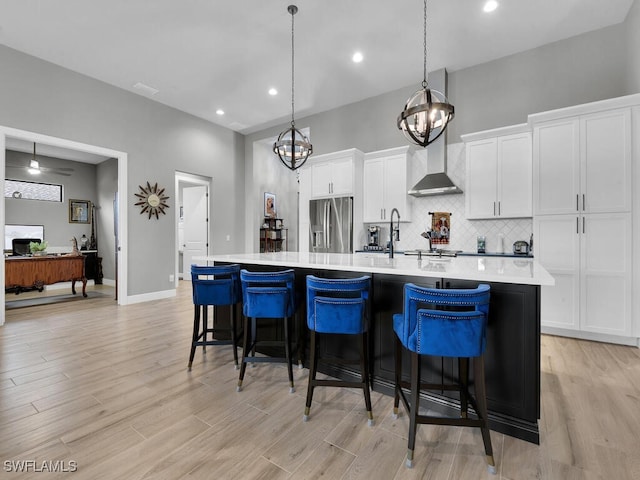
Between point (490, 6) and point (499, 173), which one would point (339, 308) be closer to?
point (499, 173)

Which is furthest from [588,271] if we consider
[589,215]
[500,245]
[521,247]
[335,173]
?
[335,173]

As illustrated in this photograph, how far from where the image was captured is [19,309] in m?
4.76

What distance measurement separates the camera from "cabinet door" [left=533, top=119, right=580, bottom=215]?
3371 mm

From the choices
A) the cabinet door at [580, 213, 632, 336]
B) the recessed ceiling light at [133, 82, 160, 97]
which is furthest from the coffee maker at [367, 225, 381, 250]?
the recessed ceiling light at [133, 82, 160, 97]

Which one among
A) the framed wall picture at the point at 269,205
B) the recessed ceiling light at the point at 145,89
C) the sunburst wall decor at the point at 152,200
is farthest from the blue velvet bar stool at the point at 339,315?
the framed wall picture at the point at 269,205

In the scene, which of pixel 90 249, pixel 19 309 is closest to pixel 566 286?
pixel 19 309

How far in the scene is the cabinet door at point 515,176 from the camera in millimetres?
3908

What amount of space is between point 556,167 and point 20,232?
31.4 feet

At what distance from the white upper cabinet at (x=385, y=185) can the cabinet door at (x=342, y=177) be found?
297mm

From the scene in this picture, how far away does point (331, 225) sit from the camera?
5254 mm

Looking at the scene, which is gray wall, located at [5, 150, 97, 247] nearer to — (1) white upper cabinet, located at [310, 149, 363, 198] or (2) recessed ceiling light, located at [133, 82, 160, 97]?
(2) recessed ceiling light, located at [133, 82, 160, 97]

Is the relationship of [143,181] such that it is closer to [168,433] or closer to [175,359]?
[175,359]

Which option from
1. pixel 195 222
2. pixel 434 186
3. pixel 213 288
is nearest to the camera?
pixel 213 288

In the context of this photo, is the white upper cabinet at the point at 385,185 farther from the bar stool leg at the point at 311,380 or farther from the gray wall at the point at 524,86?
the bar stool leg at the point at 311,380
